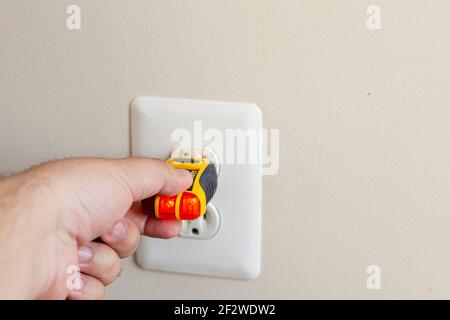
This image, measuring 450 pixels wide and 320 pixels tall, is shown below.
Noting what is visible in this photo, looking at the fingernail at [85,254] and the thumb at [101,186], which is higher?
the thumb at [101,186]

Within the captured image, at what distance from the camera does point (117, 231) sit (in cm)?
52

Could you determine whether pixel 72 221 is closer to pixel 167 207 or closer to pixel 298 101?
pixel 167 207

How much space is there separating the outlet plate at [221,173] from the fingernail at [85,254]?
0.23 ft

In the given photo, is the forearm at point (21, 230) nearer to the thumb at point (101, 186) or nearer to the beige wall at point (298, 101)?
the thumb at point (101, 186)

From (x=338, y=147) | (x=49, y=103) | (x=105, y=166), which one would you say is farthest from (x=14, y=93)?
(x=338, y=147)

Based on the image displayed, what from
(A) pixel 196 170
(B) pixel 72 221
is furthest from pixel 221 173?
(B) pixel 72 221

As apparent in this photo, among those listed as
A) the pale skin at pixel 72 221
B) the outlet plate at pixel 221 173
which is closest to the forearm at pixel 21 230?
the pale skin at pixel 72 221

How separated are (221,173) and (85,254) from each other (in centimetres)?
12

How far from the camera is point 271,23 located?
51 cm

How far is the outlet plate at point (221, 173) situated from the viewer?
54 centimetres

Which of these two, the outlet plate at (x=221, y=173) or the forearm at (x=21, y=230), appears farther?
the outlet plate at (x=221, y=173)

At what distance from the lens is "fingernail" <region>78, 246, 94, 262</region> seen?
512 mm

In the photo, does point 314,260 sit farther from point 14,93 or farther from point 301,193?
point 14,93
